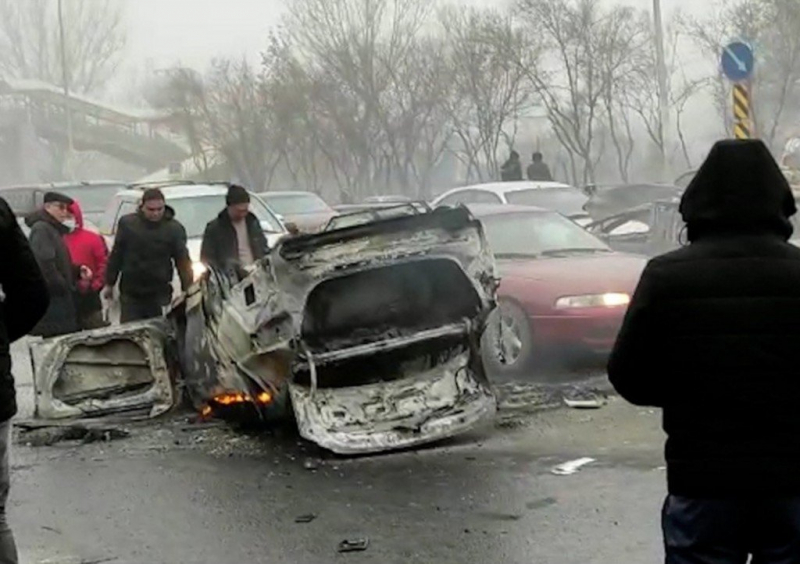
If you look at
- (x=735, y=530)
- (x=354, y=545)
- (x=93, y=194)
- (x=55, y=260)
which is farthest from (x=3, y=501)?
(x=93, y=194)

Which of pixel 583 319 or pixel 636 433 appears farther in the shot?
pixel 583 319


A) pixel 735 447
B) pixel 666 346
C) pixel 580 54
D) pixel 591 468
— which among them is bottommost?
pixel 591 468

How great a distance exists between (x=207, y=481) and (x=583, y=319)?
12.6 feet

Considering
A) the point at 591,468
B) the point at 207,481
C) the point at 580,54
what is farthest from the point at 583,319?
the point at 580,54

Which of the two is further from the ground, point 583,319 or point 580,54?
point 580,54

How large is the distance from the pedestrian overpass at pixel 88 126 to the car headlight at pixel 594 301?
45831mm

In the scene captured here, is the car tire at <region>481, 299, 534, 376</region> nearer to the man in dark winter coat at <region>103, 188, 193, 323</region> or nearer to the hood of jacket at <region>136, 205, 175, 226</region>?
the man in dark winter coat at <region>103, 188, 193, 323</region>

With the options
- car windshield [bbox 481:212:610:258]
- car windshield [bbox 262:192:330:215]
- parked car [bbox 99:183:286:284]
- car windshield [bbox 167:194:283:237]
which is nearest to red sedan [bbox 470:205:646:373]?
car windshield [bbox 481:212:610:258]

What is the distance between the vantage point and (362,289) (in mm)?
8250

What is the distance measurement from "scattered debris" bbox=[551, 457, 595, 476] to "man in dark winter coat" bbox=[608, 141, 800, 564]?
3.92m

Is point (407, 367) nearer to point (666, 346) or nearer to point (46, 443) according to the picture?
point (46, 443)

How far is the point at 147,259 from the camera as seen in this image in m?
10.2

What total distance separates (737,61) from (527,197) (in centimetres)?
563

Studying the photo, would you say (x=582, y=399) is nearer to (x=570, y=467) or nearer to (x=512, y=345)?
(x=512, y=345)
